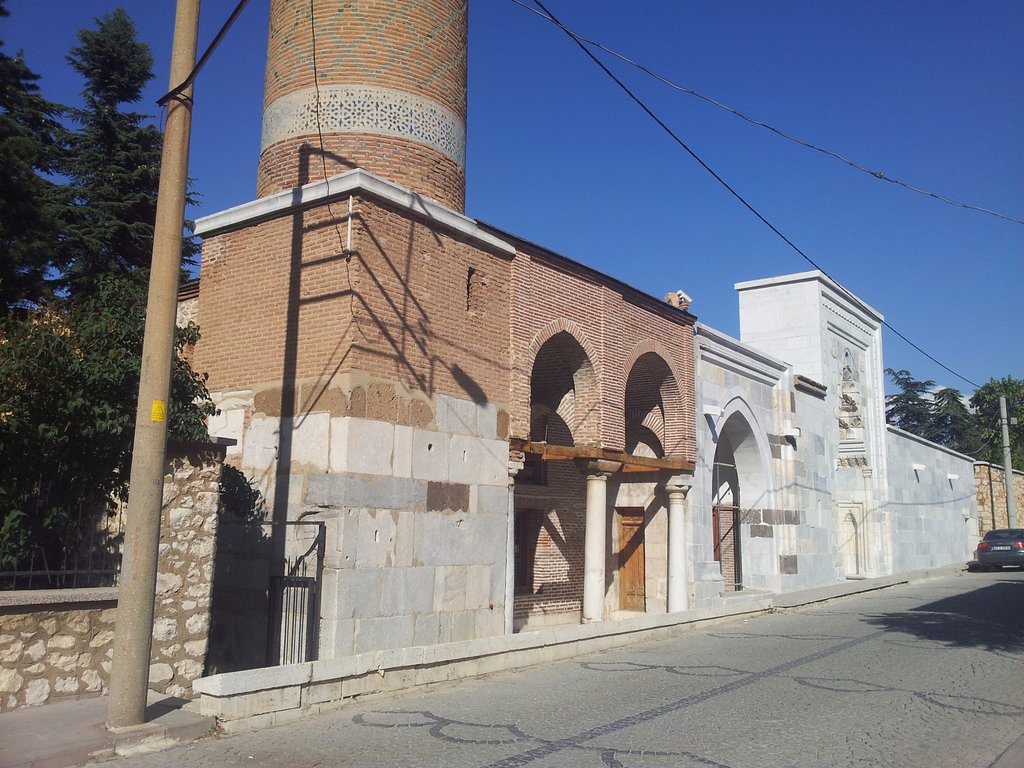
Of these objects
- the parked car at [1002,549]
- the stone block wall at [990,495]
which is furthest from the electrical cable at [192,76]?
the stone block wall at [990,495]

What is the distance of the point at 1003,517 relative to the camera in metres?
41.6

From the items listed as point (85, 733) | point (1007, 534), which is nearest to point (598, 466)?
point (85, 733)

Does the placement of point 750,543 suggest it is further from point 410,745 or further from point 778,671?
point 410,745

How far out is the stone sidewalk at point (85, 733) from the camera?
5.92 metres

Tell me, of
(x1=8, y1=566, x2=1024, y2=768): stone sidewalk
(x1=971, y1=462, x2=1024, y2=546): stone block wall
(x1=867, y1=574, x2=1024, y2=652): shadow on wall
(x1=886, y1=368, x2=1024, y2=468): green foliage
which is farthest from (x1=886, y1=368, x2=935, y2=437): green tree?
(x1=8, y1=566, x2=1024, y2=768): stone sidewalk

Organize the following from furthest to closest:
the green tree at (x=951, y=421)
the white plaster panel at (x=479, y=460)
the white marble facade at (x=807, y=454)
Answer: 1. the green tree at (x=951, y=421)
2. the white marble facade at (x=807, y=454)
3. the white plaster panel at (x=479, y=460)

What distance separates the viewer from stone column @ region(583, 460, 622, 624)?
46.5 ft

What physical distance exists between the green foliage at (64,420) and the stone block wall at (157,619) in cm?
54

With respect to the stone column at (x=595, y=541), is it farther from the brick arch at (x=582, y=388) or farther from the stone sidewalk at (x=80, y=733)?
the stone sidewalk at (x=80, y=733)

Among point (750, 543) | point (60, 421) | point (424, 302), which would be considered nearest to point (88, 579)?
point (60, 421)

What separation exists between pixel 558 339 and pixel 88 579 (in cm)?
803

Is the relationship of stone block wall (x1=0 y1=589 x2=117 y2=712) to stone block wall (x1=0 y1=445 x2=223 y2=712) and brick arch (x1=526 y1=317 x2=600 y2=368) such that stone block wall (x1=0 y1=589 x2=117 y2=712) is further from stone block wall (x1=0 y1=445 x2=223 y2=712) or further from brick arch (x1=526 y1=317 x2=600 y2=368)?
brick arch (x1=526 y1=317 x2=600 y2=368)

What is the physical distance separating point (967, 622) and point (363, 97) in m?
12.3

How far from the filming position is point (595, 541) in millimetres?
14305
